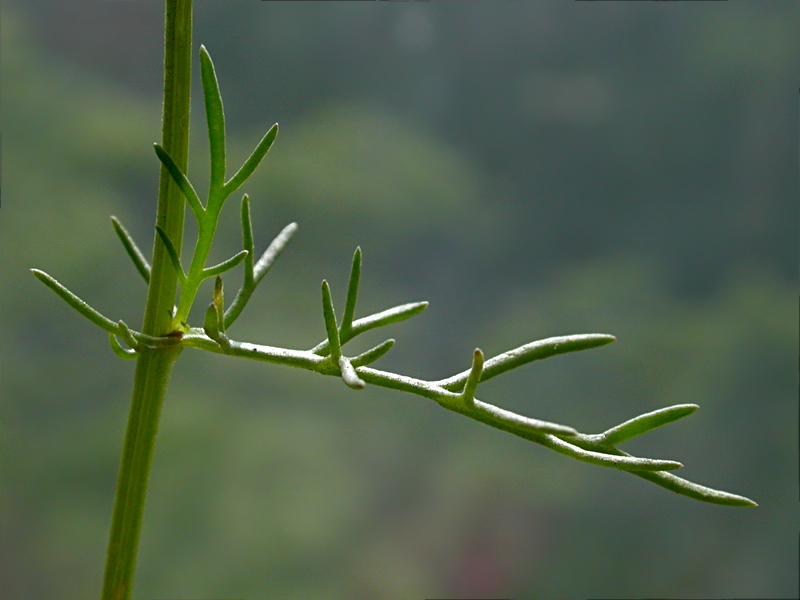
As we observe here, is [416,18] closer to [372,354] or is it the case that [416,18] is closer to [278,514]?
[278,514]

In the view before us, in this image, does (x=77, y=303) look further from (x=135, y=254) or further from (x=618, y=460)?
(x=618, y=460)

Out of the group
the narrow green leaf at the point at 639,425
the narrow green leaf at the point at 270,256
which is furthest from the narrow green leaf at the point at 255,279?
the narrow green leaf at the point at 639,425

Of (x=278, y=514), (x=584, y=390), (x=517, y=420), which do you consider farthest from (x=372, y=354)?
(x=584, y=390)

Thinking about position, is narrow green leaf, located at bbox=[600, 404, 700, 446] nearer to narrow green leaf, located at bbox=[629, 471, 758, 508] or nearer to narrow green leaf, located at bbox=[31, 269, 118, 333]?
narrow green leaf, located at bbox=[629, 471, 758, 508]

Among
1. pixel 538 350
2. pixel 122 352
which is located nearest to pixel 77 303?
pixel 122 352

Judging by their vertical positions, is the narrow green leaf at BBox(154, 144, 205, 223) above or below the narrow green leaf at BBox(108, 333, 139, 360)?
above

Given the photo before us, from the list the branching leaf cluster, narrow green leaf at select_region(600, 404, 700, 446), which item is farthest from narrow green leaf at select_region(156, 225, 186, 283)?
narrow green leaf at select_region(600, 404, 700, 446)
